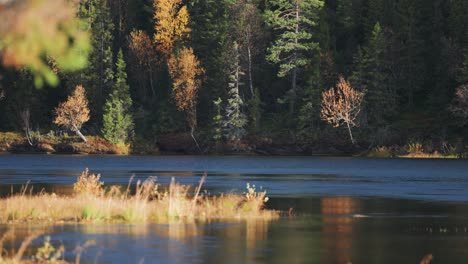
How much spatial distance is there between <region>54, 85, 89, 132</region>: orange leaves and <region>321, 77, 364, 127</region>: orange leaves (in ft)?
104

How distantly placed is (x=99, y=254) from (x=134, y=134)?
4277 inches

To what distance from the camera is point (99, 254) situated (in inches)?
852

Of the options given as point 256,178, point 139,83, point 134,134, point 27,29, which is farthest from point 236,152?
point 27,29

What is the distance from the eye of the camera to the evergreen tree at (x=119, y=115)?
127 meters

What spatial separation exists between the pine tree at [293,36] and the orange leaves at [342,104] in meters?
5.73

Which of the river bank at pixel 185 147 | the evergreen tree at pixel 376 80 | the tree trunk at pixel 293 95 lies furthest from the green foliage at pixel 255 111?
the evergreen tree at pixel 376 80

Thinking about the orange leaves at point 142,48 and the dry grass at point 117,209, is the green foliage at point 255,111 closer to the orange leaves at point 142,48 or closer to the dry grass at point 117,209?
the orange leaves at point 142,48

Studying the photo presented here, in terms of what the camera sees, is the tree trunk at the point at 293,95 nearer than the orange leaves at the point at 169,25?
Yes

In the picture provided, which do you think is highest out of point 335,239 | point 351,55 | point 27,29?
point 351,55

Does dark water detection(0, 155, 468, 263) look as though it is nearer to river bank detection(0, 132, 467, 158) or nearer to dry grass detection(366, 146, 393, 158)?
dry grass detection(366, 146, 393, 158)

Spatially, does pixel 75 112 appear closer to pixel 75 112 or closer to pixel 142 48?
pixel 75 112

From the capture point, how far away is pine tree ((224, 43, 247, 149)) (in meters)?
122

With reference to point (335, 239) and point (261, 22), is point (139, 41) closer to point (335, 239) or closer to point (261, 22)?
point (261, 22)

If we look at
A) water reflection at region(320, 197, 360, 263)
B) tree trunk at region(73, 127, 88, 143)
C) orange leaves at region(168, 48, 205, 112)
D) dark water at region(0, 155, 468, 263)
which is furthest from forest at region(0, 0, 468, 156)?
dark water at region(0, 155, 468, 263)
